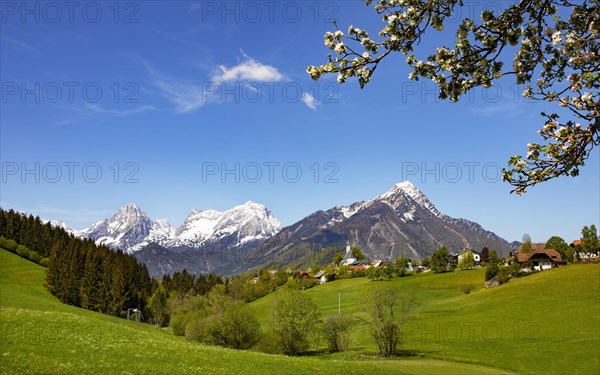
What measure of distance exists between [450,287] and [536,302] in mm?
47955

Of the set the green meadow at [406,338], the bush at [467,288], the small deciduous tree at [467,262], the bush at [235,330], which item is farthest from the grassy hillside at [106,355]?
the small deciduous tree at [467,262]

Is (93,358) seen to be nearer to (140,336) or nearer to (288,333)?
(140,336)

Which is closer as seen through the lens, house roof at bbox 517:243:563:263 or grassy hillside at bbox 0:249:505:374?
grassy hillside at bbox 0:249:505:374

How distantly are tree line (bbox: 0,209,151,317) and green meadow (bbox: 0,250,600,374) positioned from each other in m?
6.16

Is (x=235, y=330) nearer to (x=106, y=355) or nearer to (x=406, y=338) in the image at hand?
(x=406, y=338)

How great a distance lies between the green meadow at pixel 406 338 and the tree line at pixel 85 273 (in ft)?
20.2

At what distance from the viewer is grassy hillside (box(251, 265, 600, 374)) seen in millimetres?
60938

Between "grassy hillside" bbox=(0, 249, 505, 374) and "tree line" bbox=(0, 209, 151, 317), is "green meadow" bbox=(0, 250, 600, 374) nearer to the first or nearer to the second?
"grassy hillside" bbox=(0, 249, 505, 374)

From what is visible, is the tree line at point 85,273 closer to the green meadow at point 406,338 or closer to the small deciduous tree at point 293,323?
the green meadow at point 406,338

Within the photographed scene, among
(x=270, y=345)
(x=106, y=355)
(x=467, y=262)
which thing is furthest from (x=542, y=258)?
(x=106, y=355)

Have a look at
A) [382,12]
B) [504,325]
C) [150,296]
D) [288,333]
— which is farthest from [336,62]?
[150,296]

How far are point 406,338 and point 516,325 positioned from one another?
22.7 m

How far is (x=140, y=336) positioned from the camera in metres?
43.9

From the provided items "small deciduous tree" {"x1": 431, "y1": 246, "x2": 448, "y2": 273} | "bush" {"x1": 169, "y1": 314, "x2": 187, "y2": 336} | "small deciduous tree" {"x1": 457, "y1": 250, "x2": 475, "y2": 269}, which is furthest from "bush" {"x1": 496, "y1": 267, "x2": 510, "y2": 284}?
"bush" {"x1": 169, "y1": 314, "x2": 187, "y2": 336}
